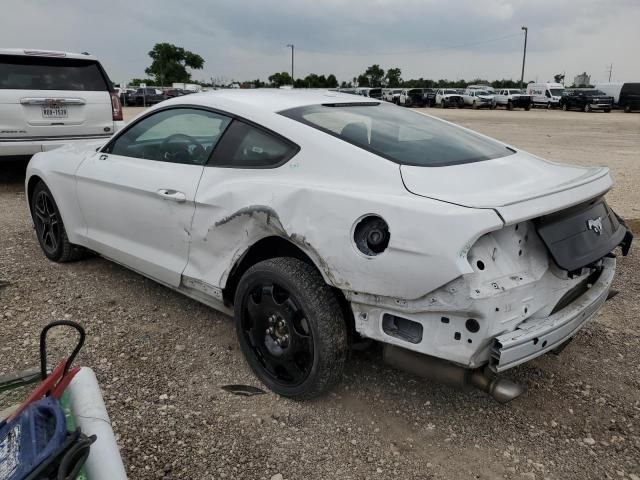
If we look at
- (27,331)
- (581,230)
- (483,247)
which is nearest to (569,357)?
(581,230)

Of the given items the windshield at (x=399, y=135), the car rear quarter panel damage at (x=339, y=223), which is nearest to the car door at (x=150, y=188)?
the car rear quarter panel damage at (x=339, y=223)

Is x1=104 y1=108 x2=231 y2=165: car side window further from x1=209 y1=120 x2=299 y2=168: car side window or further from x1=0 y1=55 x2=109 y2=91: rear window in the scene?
x1=0 y1=55 x2=109 y2=91: rear window

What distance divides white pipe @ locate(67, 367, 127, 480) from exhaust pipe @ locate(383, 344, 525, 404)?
1253 mm

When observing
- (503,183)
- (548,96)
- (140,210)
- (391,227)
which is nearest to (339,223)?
(391,227)

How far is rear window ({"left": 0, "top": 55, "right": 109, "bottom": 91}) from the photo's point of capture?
6.73 m

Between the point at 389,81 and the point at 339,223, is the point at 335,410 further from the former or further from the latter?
the point at 389,81

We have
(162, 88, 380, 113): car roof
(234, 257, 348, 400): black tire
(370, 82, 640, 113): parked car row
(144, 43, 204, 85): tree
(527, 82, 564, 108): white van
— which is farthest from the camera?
(144, 43, 204, 85): tree

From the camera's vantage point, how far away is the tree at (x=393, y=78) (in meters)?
82.0

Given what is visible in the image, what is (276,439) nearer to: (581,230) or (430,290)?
(430,290)

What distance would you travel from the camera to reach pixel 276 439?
98.3 inches

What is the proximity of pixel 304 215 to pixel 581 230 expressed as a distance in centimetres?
124

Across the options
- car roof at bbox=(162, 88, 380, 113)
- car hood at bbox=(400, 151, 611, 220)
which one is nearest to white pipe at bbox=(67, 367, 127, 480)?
car hood at bbox=(400, 151, 611, 220)

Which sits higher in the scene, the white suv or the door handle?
the white suv

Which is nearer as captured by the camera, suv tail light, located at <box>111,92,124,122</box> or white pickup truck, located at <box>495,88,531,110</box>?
suv tail light, located at <box>111,92,124,122</box>
